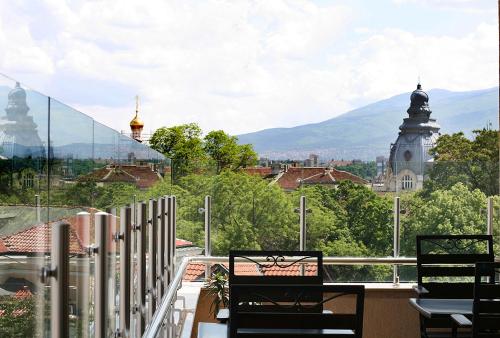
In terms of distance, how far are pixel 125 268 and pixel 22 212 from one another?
46.9 inches

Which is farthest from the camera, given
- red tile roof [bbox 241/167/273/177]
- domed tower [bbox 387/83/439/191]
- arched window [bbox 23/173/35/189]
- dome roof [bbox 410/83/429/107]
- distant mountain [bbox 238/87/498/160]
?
dome roof [bbox 410/83/429/107]

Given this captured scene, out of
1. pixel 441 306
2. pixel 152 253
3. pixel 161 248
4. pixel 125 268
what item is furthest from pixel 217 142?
pixel 125 268

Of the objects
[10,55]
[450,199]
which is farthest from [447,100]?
[450,199]

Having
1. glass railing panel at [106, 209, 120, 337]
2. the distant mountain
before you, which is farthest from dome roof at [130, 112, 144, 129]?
glass railing panel at [106, 209, 120, 337]

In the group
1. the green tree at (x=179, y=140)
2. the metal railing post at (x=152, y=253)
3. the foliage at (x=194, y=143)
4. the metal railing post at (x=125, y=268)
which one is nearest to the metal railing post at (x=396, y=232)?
the metal railing post at (x=152, y=253)

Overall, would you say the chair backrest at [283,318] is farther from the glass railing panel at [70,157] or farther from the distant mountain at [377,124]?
the distant mountain at [377,124]

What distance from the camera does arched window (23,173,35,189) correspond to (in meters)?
1.41

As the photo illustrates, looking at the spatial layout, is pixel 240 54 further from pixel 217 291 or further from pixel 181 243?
pixel 181 243

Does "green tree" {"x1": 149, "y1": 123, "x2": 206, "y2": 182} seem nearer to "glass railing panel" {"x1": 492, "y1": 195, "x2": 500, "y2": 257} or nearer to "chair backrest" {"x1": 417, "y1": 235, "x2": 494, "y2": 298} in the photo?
"glass railing panel" {"x1": 492, "y1": 195, "x2": 500, "y2": 257}

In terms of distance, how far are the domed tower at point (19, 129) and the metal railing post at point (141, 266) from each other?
1.53 m

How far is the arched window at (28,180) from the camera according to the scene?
55.7 inches

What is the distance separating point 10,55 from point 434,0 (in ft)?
104

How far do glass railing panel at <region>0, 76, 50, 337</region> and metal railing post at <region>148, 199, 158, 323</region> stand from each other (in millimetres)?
1946

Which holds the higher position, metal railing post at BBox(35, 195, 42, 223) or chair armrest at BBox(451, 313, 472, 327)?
metal railing post at BBox(35, 195, 42, 223)
